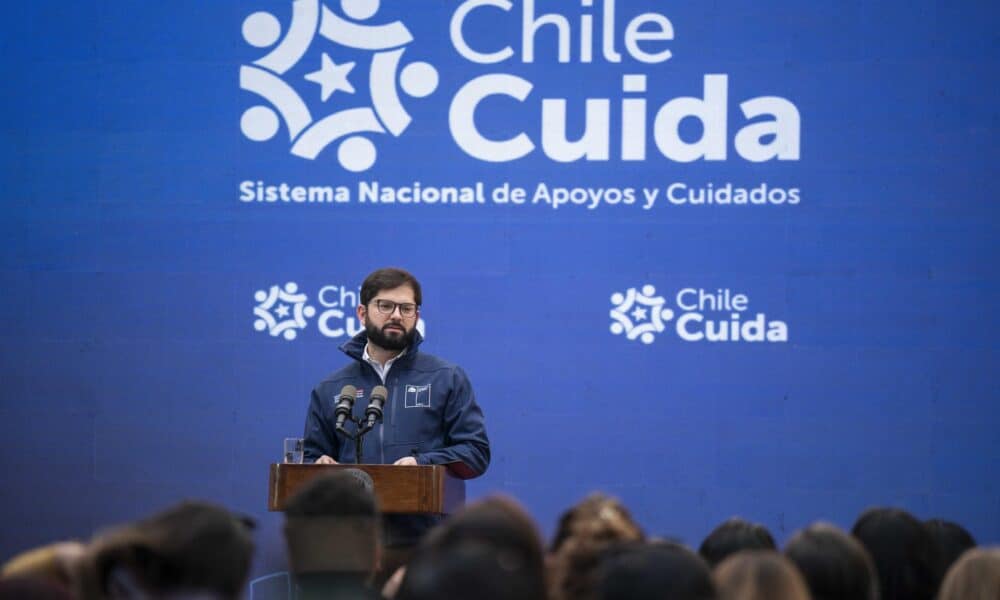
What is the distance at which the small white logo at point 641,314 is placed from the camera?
6.08m

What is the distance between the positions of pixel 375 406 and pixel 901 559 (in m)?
1.97

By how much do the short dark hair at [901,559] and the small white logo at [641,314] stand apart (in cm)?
288

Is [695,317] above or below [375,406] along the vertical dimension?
above

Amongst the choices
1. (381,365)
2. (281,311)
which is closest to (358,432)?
(381,365)

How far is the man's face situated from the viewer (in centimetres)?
496

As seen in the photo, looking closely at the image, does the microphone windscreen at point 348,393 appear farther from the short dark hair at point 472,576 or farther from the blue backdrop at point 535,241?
the short dark hair at point 472,576

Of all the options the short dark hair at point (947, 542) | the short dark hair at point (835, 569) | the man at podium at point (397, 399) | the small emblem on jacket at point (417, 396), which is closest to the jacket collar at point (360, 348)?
the man at podium at point (397, 399)

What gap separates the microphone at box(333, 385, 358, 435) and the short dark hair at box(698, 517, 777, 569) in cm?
160

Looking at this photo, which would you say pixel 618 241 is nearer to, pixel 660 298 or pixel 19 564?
pixel 660 298

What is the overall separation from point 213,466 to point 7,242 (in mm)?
1437

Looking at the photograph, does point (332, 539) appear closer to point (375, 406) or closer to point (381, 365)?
point (375, 406)

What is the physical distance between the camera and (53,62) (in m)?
6.30

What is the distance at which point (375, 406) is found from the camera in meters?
4.57

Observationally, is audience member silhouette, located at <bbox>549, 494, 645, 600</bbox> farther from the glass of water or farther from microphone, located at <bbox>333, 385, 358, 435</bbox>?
the glass of water
